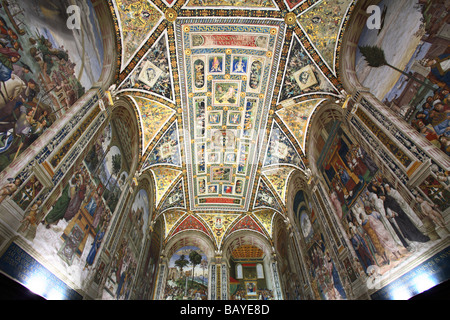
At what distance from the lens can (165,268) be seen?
54.3ft

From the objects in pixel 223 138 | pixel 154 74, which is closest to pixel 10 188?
pixel 154 74

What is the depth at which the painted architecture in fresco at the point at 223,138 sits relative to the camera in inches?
206

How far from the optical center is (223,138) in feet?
44.3

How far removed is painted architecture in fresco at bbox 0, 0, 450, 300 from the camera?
17.2 ft

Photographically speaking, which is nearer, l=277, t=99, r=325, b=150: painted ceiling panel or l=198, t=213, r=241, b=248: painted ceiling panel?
l=277, t=99, r=325, b=150: painted ceiling panel

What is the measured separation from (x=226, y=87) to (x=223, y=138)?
9.90 ft

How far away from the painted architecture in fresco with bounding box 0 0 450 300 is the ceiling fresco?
2.7 inches

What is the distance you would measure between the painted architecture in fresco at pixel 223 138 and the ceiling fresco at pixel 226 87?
2.7 inches

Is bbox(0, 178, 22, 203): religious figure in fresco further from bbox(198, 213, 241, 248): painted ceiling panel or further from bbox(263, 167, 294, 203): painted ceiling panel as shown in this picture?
bbox(198, 213, 241, 248): painted ceiling panel

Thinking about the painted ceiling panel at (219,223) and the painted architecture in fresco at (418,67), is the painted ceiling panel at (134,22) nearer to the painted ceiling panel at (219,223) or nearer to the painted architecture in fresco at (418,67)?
the painted architecture in fresco at (418,67)
